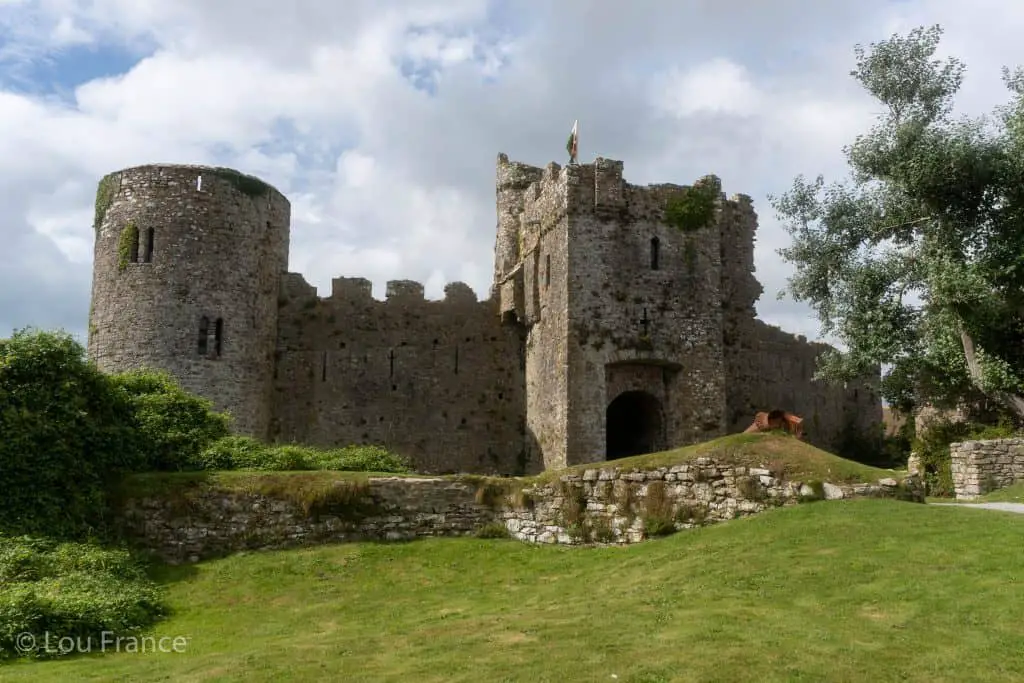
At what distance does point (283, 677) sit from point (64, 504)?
9.51 meters

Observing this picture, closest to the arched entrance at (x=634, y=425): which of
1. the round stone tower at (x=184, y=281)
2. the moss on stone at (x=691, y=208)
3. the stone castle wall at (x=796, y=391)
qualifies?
the stone castle wall at (x=796, y=391)

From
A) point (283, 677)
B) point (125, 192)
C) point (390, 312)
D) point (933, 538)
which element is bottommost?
point (283, 677)

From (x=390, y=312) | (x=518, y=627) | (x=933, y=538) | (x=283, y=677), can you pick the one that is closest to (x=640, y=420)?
(x=390, y=312)

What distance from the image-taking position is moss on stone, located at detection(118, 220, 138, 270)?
28438 millimetres

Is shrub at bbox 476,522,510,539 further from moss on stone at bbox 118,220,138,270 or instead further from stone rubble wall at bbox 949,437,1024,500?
moss on stone at bbox 118,220,138,270

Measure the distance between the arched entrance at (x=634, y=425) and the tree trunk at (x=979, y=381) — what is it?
8.40 metres

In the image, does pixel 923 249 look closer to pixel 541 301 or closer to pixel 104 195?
pixel 541 301

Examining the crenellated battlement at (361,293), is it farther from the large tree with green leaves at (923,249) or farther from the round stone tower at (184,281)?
the large tree with green leaves at (923,249)

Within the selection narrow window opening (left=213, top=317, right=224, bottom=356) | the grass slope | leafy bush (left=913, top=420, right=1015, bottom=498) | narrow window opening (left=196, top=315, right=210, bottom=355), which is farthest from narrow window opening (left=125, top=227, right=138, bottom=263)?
leafy bush (left=913, top=420, right=1015, bottom=498)

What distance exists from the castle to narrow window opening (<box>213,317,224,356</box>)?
6 cm

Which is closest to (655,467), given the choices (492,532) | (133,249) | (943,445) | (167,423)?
(492,532)

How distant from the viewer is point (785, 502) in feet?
53.2

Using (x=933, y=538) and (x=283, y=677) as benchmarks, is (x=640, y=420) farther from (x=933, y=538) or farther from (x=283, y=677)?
(x=283, y=677)

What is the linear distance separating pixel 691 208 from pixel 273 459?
1455 centimetres
